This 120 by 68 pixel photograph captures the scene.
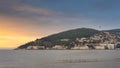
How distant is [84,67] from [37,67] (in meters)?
15.8

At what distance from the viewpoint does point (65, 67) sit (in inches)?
3878

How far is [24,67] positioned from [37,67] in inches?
171

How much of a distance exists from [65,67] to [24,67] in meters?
14.2


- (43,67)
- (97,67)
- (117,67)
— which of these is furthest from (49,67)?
(117,67)

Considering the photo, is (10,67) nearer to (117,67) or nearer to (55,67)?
(55,67)

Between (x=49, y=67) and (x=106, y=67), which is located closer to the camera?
(x=106, y=67)

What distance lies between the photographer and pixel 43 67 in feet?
335

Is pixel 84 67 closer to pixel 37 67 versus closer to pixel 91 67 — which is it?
pixel 91 67

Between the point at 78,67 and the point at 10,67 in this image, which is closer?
the point at 78,67

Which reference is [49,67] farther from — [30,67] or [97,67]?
[97,67]

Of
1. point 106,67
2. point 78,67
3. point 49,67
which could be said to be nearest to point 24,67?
point 49,67

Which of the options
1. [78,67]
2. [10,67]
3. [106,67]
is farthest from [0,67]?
Result: [106,67]

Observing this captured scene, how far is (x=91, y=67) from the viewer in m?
97.6

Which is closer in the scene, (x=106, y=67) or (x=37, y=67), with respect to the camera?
(x=106, y=67)
